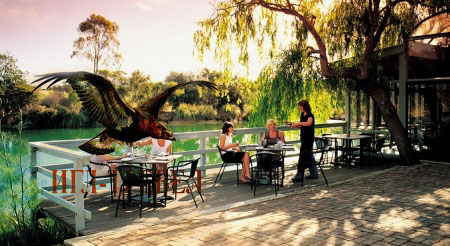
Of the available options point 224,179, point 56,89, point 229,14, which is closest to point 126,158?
point 224,179

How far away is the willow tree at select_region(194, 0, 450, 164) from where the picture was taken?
10180mm

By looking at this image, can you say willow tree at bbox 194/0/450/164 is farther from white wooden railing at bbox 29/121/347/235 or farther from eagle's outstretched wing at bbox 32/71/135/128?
eagle's outstretched wing at bbox 32/71/135/128

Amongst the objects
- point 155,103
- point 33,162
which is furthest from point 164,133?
point 33,162

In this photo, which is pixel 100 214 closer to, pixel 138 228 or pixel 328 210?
pixel 138 228

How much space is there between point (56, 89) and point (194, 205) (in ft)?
98.1

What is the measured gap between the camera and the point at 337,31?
428 inches

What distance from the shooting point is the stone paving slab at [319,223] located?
439 cm

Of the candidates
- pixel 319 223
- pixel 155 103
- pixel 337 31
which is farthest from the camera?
pixel 337 31

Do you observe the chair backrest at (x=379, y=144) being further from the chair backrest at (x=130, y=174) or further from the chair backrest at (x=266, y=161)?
the chair backrest at (x=130, y=174)

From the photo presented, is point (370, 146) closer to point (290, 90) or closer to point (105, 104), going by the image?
point (290, 90)

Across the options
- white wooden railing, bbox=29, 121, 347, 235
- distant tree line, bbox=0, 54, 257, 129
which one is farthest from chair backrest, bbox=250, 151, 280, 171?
distant tree line, bbox=0, 54, 257, 129

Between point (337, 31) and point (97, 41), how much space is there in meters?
33.8

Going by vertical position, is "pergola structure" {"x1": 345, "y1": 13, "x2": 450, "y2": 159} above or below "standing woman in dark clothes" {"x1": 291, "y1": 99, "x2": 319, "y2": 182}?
above

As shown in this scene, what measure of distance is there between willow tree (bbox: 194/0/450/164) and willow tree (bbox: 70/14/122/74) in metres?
30.7
